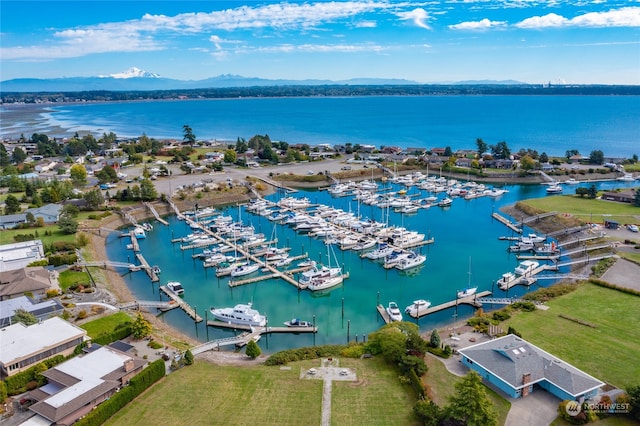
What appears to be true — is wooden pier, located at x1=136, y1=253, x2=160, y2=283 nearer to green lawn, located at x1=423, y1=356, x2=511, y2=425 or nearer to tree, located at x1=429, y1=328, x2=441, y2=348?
tree, located at x1=429, y1=328, x2=441, y2=348

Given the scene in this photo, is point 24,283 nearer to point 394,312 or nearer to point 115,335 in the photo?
point 115,335

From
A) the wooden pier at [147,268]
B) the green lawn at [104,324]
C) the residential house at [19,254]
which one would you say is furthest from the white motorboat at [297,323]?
the residential house at [19,254]

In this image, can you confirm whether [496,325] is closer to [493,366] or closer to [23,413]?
[493,366]

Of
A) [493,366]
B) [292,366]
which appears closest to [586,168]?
[493,366]

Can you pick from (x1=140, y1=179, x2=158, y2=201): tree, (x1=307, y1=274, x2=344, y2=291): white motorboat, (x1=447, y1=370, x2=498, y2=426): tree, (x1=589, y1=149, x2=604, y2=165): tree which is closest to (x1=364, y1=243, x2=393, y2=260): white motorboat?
(x1=307, y1=274, x2=344, y2=291): white motorboat

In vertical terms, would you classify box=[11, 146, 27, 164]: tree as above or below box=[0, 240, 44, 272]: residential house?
above
